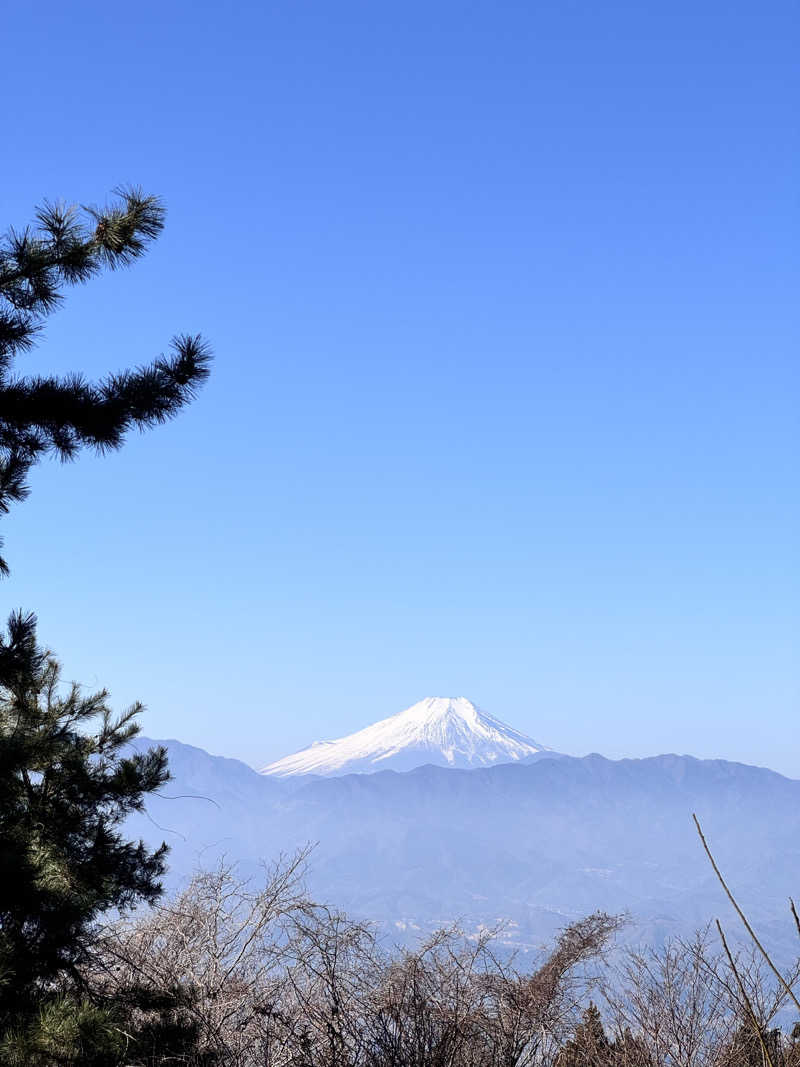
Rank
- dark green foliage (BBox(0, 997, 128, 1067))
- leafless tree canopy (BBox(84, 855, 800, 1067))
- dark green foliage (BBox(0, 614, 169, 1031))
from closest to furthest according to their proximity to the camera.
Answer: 1. leafless tree canopy (BBox(84, 855, 800, 1067))
2. dark green foliage (BBox(0, 997, 128, 1067))
3. dark green foliage (BBox(0, 614, 169, 1031))

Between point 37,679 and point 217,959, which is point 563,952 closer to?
point 217,959

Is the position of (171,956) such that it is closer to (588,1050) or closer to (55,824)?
(55,824)

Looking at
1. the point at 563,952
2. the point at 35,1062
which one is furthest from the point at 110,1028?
the point at 563,952

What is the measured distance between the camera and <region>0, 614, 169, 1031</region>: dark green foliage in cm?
718

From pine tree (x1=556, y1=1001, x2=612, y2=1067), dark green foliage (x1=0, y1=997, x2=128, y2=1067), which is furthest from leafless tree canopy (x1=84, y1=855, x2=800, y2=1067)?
dark green foliage (x1=0, y1=997, x2=128, y2=1067)

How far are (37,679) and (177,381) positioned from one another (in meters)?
4.04

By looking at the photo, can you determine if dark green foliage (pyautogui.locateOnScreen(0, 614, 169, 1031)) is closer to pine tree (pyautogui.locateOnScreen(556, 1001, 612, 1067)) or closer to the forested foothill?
the forested foothill

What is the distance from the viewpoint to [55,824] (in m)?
8.53

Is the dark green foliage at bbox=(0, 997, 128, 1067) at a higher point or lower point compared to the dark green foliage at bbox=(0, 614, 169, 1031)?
lower

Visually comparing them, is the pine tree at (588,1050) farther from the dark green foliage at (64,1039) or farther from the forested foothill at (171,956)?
the dark green foliage at (64,1039)

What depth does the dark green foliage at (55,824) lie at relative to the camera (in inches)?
283

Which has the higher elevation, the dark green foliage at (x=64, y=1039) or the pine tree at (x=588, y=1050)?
the pine tree at (x=588, y=1050)

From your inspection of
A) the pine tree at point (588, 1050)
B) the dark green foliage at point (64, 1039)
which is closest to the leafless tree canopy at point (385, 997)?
the pine tree at point (588, 1050)

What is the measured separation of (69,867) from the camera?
8.15 metres
